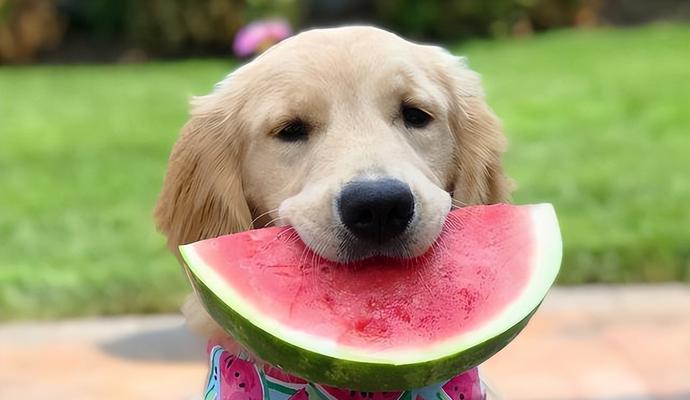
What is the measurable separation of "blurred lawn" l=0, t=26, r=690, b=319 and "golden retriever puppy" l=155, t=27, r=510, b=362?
8.96 ft

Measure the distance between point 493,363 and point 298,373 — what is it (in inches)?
118

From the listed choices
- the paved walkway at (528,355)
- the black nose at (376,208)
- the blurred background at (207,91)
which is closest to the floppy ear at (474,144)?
the black nose at (376,208)

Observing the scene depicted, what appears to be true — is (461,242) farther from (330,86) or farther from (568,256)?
(568,256)

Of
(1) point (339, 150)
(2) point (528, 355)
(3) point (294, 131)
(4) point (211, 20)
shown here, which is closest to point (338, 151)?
(1) point (339, 150)

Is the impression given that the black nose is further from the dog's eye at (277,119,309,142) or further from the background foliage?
the background foliage

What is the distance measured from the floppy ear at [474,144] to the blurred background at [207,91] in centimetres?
289

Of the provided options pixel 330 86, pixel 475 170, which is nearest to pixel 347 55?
pixel 330 86

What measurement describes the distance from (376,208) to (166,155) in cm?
686

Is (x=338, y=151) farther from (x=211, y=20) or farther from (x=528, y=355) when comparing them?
(x=211, y=20)

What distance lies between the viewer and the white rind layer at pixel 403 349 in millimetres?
2322

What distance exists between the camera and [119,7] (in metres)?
15.9

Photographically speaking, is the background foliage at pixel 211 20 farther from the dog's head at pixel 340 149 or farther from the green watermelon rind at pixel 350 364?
the green watermelon rind at pixel 350 364

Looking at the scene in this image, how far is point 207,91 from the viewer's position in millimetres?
11469

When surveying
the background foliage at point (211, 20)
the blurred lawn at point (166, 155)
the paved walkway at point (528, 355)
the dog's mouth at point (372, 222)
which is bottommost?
the background foliage at point (211, 20)
